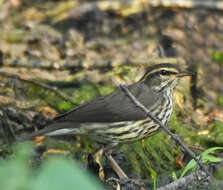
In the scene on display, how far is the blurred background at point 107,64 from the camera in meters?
4.80

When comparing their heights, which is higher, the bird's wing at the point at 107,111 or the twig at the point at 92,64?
Answer: the twig at the point at 92,64

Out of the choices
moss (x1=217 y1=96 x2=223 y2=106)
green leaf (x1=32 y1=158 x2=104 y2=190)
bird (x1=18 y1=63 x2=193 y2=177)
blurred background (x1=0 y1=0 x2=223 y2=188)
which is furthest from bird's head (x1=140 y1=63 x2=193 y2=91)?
green leaf (x1=32 y1=158 x2=104 y2=190)

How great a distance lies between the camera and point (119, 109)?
15.2 feet

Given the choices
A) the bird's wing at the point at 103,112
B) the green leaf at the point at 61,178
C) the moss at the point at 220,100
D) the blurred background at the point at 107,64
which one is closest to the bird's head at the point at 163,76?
the bird's wing at the point at 103,112

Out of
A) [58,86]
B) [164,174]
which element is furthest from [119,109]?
[58,86]

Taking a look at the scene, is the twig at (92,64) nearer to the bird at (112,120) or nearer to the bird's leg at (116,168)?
the bird at (112,120)

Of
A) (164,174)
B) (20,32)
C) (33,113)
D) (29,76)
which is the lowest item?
(164,174)

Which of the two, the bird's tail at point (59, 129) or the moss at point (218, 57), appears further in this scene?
the moss at point (218, 57)

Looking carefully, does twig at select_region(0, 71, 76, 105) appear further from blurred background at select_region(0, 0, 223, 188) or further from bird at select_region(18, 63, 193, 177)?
bird at select_region(18, 63, 193, 177)

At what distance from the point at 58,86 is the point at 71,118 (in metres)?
1.73

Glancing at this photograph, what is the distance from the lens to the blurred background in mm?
4801

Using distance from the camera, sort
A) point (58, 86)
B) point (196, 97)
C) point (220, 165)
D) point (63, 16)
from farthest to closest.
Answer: point (63, 16) → point (196, 97) → point (58, 86) → point (220, 165)

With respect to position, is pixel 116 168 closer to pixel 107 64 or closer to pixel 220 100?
pixel 107 64

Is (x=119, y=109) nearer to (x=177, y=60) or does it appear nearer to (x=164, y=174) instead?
(x=164, y=174)
